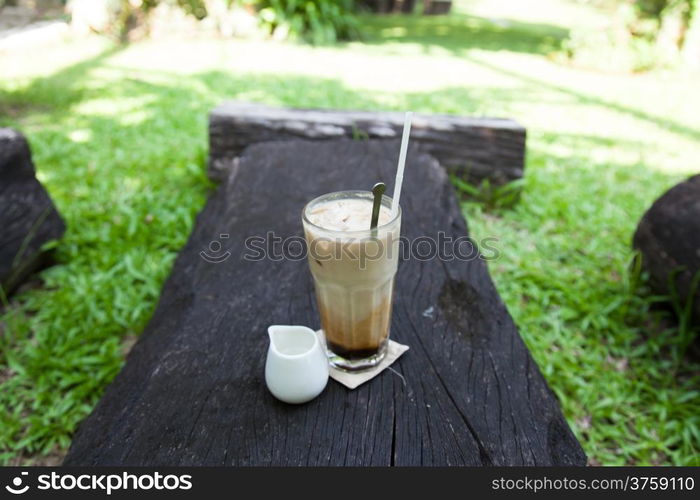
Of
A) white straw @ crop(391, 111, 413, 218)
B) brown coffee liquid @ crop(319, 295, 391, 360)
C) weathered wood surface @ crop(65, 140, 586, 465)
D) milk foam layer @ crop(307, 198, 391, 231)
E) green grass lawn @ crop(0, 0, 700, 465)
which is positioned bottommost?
green grass lawn @ crop(0, 0, 700, 465)

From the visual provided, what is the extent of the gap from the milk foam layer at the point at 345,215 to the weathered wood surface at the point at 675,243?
1708 millimetres

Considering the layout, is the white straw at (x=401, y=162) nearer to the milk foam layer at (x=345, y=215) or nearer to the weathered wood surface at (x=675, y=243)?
the milk foam layer at (x=345, y=215)

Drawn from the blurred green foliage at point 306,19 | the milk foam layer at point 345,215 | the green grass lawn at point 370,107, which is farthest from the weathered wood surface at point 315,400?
the blurred green foliage at point 306,19

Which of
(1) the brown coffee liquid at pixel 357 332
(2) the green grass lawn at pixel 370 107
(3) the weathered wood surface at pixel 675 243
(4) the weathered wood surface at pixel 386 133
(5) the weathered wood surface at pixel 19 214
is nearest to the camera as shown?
(1) the brown coffee liquid at pixel 357 332

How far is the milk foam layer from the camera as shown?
1.10 m

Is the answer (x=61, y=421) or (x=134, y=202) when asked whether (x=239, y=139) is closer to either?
(x=134, y=202)

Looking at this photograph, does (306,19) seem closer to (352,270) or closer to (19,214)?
(19,214)

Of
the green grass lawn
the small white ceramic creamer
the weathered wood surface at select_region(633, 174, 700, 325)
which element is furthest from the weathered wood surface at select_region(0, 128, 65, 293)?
the weathered wood surface at select_region(633, 174, 700, 325)

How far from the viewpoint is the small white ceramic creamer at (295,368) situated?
3.41 ft

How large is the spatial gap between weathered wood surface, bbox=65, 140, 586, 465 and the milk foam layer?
1.24 ft

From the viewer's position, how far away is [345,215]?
1139 millimetres

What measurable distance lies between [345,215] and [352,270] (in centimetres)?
13

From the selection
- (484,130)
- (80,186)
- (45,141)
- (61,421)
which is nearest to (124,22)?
(45,141)

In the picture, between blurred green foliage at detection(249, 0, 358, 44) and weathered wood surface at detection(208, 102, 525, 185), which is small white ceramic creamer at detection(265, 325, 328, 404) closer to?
weathered wood surface at detection(208, 102, 525, 185)
